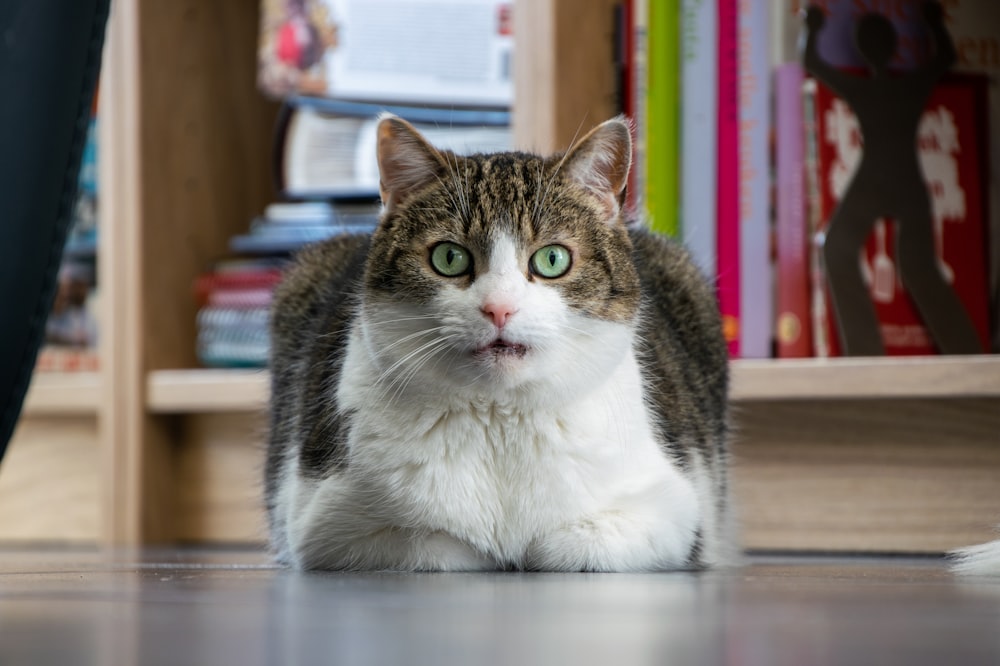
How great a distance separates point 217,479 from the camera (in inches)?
81.9

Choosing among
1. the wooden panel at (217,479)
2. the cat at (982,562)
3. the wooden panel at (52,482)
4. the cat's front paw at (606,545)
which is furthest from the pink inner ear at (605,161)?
the wooden panel at (52,482)

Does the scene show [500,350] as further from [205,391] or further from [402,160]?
[205,391]

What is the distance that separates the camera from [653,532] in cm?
113

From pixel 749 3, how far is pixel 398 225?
0.79 meters

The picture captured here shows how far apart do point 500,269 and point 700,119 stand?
2.44 feet

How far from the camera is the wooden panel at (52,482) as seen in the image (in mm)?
2180

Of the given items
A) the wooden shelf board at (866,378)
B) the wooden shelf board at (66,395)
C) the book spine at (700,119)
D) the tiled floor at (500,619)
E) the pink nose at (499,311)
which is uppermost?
the book spine at (700,119)

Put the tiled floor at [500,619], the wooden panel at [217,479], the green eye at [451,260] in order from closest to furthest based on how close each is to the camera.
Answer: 1. the tiled floor at [500,619]
2. the green eye at [451,260]
3. the wooden panel at [217,479]

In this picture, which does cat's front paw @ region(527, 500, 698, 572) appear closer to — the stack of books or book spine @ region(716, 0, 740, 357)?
book spine @ region(716, 0, 740, 357)

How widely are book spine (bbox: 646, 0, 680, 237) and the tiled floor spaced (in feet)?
2.60

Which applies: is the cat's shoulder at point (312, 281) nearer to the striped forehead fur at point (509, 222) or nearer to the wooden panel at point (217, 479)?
the striped forehead fur at point (509, 222)

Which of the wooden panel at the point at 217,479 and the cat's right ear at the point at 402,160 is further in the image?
the wooden panel at the point at 217,479

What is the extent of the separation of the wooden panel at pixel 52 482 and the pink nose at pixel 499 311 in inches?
52.3

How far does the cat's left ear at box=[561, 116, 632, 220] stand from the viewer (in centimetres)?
116
